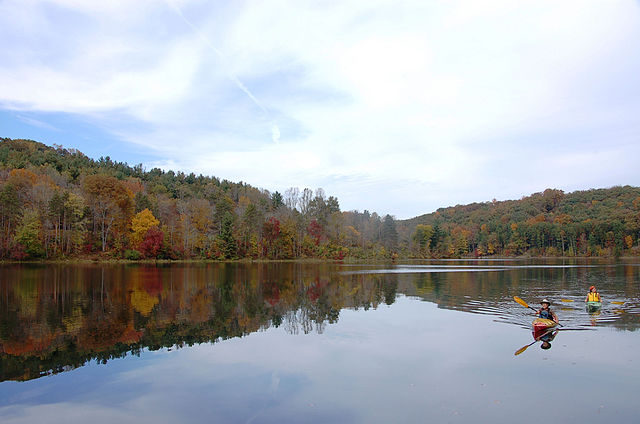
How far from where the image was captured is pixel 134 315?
668 inches

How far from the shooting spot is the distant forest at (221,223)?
2461 inches

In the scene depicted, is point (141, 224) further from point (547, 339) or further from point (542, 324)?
point (547, 339)

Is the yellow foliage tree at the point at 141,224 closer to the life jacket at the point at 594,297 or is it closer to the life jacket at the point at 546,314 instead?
the life jacket at the point at 594,297

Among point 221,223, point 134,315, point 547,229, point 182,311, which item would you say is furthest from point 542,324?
point 547,229

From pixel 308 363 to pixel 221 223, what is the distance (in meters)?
68.7

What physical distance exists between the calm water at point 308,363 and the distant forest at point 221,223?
158 ft

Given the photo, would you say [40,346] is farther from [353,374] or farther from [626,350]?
[626,350]

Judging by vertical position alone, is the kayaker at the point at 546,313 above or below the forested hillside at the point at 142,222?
below

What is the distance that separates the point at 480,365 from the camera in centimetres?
1065

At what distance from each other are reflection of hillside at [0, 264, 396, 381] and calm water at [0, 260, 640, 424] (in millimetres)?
94

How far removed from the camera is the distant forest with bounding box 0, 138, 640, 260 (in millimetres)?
62500

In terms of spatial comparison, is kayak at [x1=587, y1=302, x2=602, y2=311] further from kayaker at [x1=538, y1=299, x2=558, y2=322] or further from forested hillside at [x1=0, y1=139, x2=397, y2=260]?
forested hillside at [x1=0, y1=139, x2=397, y2=260]

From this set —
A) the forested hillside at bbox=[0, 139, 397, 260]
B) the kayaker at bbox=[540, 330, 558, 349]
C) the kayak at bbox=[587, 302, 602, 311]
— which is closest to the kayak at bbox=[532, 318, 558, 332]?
the kayaker at bbox=[540, 330, 558, 349]

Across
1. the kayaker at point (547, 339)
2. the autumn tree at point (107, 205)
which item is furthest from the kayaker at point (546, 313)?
the autumn tree at point (107, 205)
